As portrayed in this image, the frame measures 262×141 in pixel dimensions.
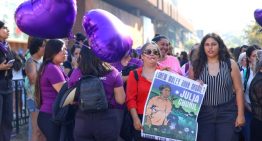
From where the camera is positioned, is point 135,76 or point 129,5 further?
point 129,5

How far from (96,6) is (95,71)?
49.7 feet

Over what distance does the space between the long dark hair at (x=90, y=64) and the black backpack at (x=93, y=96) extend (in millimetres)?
95

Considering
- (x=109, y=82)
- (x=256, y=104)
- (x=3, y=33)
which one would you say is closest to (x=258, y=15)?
(x=256, y=104)

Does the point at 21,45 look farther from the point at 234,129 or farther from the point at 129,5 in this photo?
the point at 129,5

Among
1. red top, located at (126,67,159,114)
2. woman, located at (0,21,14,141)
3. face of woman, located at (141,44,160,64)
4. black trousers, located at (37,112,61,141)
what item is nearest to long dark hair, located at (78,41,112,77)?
red top, located at (126,67,159,114)

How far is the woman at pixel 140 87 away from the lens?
4387 millimetres

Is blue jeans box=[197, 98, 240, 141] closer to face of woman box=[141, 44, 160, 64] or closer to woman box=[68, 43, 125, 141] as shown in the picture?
face of woman box=[141, 44, 160, 64]

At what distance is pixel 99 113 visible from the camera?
4.02 metres

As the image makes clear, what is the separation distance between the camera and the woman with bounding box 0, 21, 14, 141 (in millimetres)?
5703

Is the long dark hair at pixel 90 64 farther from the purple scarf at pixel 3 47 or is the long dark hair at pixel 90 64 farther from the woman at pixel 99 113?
the purple scarf at pixel 3 47

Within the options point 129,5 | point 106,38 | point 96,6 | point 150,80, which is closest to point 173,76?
point 150,80

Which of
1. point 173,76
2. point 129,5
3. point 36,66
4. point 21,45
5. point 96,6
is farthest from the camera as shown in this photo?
point 129,5

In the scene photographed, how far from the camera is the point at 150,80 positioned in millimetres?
4422

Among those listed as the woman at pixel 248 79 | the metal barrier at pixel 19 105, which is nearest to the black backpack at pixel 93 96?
the woman at pixel 248 79
